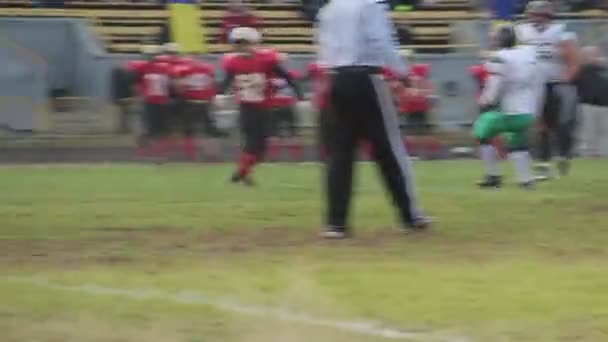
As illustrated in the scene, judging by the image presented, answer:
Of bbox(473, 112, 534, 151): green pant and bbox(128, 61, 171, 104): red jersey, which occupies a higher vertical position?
bbox(473, 112, 534, 151): green pant

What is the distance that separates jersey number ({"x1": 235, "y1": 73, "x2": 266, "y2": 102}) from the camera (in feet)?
57.4

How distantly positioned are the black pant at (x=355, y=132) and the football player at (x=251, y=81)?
5.92m

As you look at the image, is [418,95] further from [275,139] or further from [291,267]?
[291,267]

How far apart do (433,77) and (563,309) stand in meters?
18.3

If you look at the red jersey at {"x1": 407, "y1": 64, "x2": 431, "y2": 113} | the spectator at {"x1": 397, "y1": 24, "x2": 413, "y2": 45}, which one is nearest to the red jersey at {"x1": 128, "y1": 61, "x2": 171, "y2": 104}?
the red jersey at {"x1": 407, "y1": 64, "x2": 431, "y2": 113}

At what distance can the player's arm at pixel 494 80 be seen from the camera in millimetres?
16266

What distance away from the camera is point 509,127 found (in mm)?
16344

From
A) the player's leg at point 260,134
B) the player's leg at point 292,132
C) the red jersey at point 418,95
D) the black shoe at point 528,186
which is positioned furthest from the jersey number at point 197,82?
the black shoe at point 528,186

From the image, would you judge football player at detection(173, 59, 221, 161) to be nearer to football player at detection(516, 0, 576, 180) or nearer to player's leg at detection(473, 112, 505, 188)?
football player at detection(516, 0, 576, 180)

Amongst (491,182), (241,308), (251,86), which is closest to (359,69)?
(241,308)

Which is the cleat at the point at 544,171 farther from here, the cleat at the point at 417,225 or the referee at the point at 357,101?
the referee at the point at 357,101

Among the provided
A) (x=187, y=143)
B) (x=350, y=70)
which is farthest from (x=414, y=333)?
(x=187, y=143)

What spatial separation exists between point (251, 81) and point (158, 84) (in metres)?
6.04

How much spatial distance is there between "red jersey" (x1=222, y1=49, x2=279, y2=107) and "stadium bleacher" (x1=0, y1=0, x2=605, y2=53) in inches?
430
